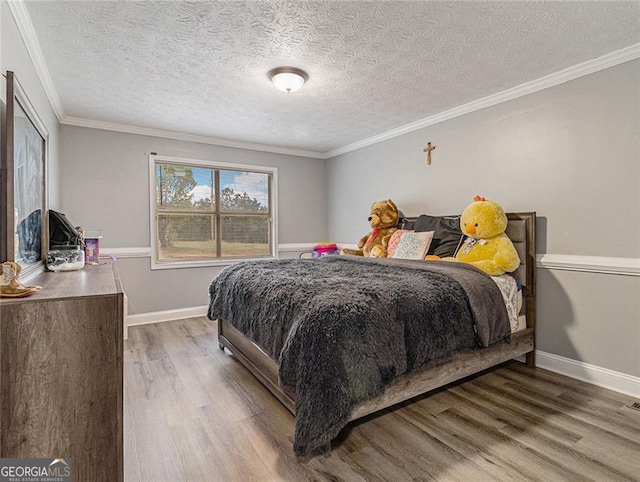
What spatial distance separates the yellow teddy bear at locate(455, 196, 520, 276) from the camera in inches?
102

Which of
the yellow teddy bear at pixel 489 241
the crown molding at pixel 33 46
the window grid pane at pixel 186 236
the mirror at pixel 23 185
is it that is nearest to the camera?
the mirror at pixel 23 185

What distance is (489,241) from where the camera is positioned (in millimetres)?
2715

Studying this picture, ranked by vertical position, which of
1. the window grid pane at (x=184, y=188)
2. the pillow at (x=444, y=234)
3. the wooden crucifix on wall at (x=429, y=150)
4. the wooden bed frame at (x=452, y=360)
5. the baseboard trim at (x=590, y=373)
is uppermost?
the wooden crucifix on wall at (x=429, y=150)

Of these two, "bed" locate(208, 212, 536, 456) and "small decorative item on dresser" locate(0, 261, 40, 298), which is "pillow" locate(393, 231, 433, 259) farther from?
"small decorative item on dresser" locate(0, 261, 40, 298)

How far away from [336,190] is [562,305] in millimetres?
3327

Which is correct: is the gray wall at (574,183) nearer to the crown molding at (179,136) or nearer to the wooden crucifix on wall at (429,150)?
the wooden crucifix on wall at (429,150)

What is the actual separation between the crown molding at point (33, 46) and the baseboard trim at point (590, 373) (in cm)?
417

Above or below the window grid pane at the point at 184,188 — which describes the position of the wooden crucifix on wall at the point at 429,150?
above

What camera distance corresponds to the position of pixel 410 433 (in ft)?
6.07

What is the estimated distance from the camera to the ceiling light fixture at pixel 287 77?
2482mm

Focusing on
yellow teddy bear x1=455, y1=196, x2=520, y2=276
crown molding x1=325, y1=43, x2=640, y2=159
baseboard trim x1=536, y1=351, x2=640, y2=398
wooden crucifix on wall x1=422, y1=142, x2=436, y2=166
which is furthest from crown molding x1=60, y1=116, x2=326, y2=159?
baseboard trim x1=536, y1=351, x2=640, y2=398

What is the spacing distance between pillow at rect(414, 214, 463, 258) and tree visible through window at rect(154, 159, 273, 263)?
2.54m

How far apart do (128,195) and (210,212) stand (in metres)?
0.98

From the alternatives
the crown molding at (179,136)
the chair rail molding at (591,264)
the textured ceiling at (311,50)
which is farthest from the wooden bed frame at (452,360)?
the crown molding at (179,136)
